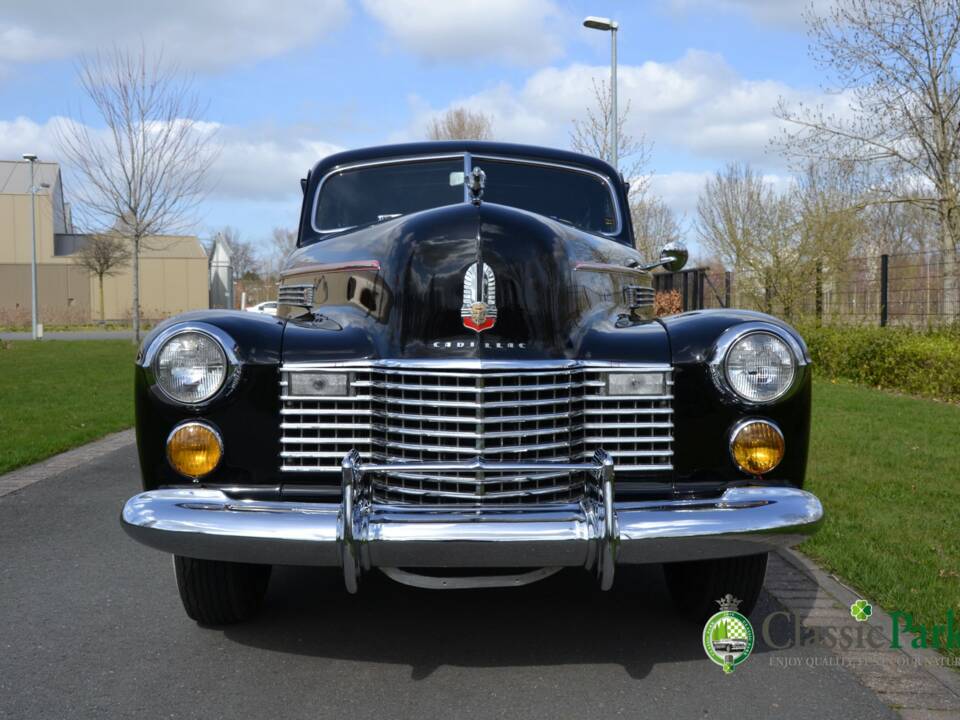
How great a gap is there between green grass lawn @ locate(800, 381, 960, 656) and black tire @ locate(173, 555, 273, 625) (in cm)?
243

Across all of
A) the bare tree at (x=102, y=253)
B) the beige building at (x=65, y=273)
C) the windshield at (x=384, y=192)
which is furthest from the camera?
the beige building at (x=65, y=273)

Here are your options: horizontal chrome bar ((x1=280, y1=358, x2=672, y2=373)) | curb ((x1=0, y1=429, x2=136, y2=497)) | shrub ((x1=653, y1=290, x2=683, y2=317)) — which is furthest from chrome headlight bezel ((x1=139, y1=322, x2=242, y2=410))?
shrub ((x1=653, y1=290, x2=683, y2=317))

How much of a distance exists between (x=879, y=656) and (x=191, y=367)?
249cm

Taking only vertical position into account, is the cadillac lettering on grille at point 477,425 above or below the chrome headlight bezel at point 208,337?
below

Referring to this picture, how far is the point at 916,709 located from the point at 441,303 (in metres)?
1.90

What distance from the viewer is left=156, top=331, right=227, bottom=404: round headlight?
115 inches

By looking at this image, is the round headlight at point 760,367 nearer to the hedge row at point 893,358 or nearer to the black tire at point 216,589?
the black tire at point 216,589

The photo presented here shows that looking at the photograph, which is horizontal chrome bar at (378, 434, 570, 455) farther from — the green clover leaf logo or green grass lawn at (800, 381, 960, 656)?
green grass lawn at (800, 381, 960, 656)

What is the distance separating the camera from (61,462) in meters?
6.89

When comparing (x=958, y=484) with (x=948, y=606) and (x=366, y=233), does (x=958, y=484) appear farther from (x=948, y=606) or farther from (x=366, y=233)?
(x=366, y=233)

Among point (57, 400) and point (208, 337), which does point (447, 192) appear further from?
point (57, 400)

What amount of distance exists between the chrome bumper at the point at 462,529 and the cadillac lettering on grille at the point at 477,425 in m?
0.11

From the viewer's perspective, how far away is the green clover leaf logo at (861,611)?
3457 mm

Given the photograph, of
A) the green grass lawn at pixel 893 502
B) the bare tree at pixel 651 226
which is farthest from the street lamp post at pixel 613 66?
the green grass lawn at pixel 893 502
